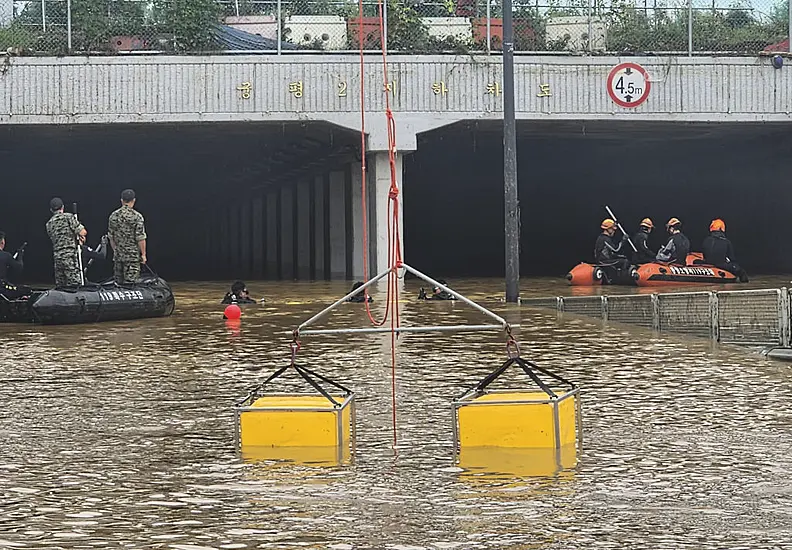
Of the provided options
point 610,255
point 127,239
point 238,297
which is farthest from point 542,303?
point 610,255

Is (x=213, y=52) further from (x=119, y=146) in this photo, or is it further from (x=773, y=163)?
(x=773, y=163)

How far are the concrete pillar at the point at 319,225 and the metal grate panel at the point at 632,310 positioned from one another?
22328mm

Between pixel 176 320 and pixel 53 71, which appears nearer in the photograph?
pixel 176 320

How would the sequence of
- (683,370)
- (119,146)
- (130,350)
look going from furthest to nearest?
(119,146)
(130,350)
(683,370)

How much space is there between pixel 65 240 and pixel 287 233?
2970 centimetres

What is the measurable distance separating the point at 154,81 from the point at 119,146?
9.97m

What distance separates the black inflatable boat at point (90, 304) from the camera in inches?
847

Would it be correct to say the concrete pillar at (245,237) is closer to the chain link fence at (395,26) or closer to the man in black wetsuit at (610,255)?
the chain link fence at (395,26)

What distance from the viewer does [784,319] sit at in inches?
617

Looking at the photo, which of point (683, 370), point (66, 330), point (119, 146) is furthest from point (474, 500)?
point (119, 146)

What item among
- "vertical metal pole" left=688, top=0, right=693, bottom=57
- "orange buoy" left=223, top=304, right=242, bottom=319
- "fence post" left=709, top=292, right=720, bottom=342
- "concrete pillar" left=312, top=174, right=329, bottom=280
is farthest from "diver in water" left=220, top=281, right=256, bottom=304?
"concrete pillar" left=312, top=174, right=329, bottom=280

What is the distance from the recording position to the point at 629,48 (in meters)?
33.6

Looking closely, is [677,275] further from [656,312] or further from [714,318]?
[714,318]

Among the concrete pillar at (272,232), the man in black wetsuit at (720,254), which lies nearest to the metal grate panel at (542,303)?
the man in black wetsuit at (720,254)
